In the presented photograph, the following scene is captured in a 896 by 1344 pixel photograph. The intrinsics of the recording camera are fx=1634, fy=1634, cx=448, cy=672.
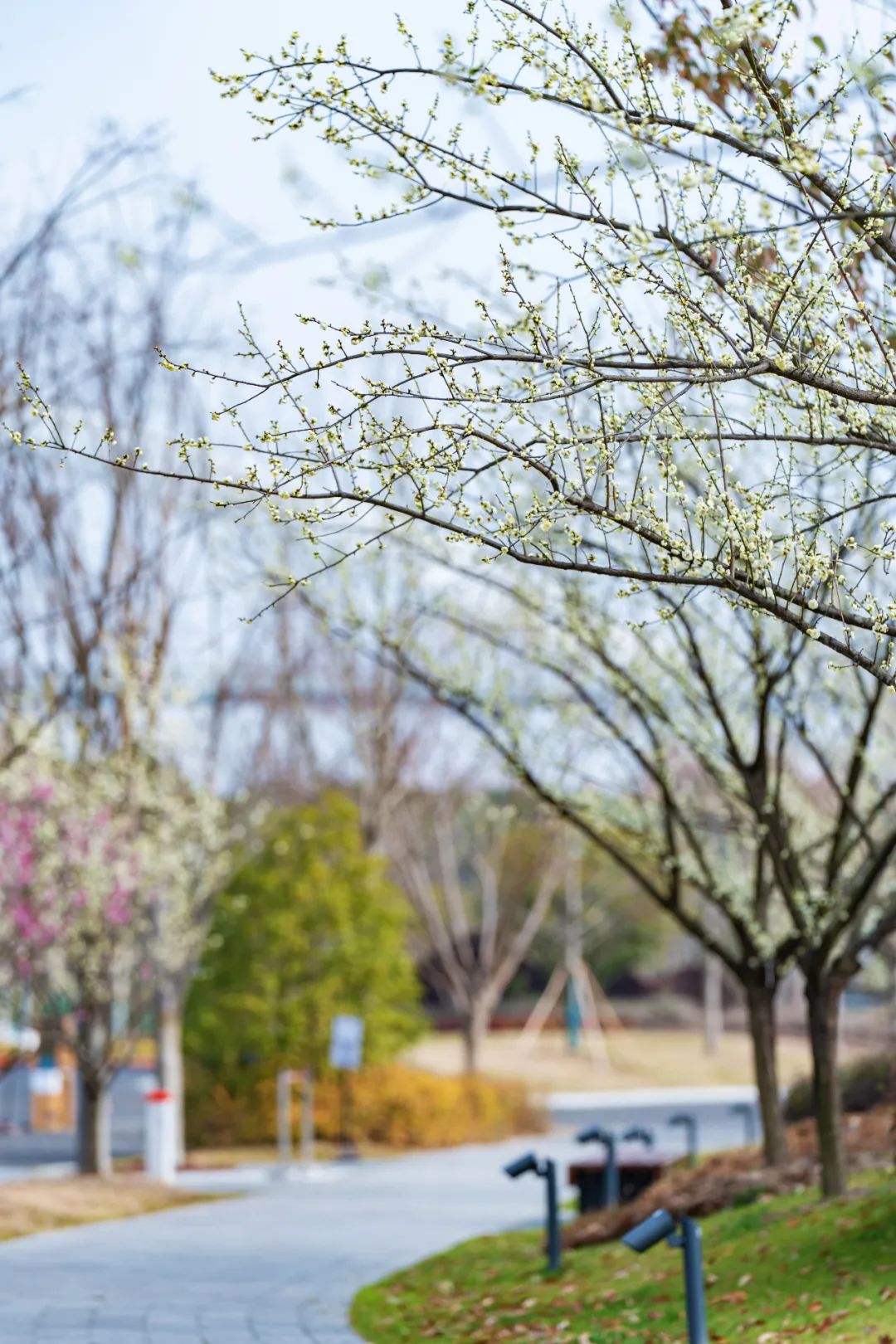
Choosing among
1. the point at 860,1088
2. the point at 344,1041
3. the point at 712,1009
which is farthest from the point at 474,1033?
the point at 860,1088

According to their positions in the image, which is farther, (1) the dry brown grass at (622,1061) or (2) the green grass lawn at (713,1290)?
(1) the dry brown grass at (622,1061)

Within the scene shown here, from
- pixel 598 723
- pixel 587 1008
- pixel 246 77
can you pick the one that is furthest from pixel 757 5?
pixel 587 1008

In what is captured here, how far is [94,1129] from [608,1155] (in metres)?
6.00

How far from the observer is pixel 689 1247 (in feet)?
20.5

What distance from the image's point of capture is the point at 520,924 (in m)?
31.9

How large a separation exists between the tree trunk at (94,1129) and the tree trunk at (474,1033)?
12152 mm

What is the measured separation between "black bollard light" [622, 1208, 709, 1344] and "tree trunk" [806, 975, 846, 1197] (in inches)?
116

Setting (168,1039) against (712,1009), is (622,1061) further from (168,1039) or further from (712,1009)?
(168,1039)

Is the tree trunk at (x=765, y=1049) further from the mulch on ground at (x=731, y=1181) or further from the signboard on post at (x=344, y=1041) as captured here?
the signboard on post at (x=344, y=1041)

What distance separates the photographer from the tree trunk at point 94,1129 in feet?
50.1

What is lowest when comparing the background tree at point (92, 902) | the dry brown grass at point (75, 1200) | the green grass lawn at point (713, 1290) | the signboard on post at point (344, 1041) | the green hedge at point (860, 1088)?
the dry brown grass at point (75, 1200)

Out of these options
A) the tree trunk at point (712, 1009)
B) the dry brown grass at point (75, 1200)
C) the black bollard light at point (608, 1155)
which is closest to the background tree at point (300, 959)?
the dry brown grass at point (75, 1200)

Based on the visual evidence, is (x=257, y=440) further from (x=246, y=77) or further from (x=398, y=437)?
(x=246, y=77)

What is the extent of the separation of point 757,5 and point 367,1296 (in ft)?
23.4
